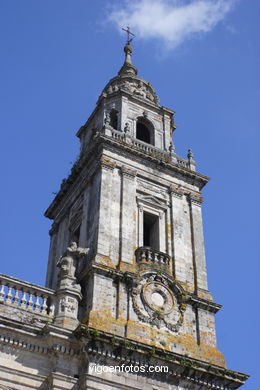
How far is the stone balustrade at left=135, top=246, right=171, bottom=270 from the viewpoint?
71.8 ft

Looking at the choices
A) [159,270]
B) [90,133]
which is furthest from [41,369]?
[90,133]

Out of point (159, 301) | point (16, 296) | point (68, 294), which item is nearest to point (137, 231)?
point (159, 301)

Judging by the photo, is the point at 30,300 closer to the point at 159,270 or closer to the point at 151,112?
the point at 159,270

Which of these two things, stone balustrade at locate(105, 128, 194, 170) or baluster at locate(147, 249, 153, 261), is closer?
baluster at locate(147, 249, 153, 261)

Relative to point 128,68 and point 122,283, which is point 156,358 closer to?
point 122,283

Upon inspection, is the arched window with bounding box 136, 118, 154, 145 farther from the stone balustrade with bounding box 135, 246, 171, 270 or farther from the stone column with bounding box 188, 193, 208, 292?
the stone balustrade with bounding box 135, 246, 171, 270

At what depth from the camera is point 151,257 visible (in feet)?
72.6

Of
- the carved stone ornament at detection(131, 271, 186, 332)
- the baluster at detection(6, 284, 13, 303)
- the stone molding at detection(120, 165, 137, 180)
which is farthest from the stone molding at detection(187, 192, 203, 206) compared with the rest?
the baluster at detection(6, 284, 13, 303)

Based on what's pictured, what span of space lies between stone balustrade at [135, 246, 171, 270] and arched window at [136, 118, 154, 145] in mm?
7559

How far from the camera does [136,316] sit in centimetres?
2017

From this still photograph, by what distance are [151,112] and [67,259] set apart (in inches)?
427

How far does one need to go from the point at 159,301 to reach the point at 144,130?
404 inches

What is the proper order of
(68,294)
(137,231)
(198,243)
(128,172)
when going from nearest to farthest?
(68,294), (137,231), (198,243), (128,172)

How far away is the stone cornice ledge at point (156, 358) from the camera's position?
713 inches
